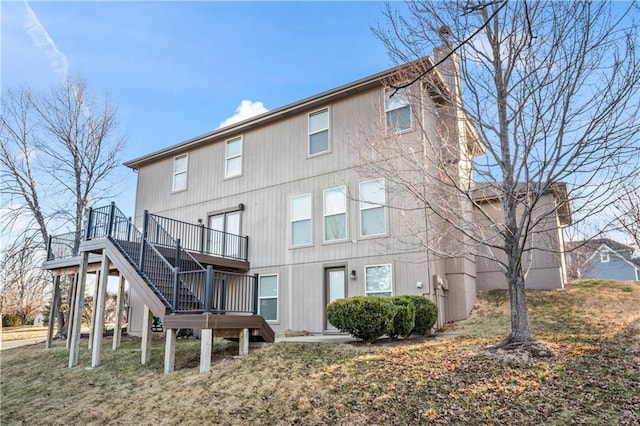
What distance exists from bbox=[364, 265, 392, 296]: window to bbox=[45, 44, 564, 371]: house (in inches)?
1.1

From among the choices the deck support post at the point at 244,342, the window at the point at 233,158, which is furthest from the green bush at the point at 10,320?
the deck support post at the point at 244,342

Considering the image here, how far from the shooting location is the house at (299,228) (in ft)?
29.5

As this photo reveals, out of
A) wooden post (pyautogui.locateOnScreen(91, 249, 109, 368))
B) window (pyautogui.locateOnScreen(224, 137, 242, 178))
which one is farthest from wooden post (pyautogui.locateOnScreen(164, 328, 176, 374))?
window (pyautogui.locateOnScreen(224, 137, 242, 178))

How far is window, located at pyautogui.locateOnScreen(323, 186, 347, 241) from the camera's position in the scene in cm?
1236

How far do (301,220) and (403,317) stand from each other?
512 centimetres

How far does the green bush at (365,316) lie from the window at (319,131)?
18.6ft

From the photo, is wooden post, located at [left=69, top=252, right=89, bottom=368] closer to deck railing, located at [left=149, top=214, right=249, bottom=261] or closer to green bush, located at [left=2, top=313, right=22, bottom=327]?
deck railing, located at [left=149, top=214, right=249, bottom=261]

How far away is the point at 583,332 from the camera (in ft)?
30.3

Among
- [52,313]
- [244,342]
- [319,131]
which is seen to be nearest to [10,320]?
[52,313]

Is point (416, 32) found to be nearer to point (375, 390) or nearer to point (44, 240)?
point (375, 390)

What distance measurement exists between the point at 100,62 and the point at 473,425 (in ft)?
53.2

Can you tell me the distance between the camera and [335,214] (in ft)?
41.1

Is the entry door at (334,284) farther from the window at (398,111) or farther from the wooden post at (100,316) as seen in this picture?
the wooden post at (100,316)

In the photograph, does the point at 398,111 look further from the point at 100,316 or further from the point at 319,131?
the point at 100,316
